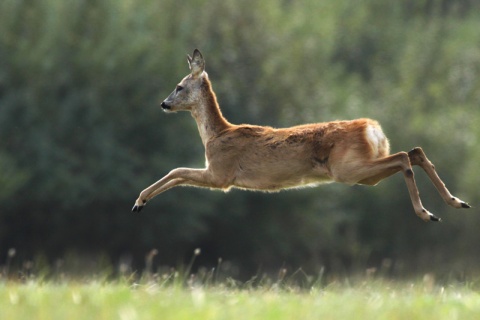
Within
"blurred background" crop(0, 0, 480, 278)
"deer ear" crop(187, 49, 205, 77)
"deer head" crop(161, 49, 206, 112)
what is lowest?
"blurred background" crop(0, 0, 480, 278)

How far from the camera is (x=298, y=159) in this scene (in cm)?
1120

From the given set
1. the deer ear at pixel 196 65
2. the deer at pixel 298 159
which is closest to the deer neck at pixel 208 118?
→ the deer at pixel 298 159

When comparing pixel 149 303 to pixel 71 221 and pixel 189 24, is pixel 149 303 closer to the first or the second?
pixel 71 221

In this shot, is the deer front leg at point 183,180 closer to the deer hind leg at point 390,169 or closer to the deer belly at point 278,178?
the deer belly at point 278,178

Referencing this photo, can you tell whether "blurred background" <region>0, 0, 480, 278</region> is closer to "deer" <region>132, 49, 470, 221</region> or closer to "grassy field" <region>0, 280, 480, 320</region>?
"deer" <region>132, 49, 470, 221</region>

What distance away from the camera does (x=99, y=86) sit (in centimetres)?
3434

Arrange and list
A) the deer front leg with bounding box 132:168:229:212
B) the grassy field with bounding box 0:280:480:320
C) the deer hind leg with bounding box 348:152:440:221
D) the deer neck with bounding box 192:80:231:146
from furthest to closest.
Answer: the deer neck with bounding box 192:80:231:146, the deer front leg with bounding box 132:168:229:212, the deer hind leg with bounding box 348:152:440:221, the grassy field with bounding box 0:280:480:320

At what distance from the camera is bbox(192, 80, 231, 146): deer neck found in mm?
12509

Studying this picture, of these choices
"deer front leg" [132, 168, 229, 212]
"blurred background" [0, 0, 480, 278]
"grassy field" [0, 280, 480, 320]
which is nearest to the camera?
"grassy field" [0, 280, 480, 320]

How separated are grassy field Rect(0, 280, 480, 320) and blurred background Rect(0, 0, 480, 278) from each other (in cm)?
2150

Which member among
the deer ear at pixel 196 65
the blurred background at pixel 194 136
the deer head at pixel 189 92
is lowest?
the blurred background at pixel 194 136

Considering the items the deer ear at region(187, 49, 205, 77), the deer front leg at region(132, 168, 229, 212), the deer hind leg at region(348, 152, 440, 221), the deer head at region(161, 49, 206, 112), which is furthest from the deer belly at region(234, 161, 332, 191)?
the deer ear at region(187, 49, 205, 77)

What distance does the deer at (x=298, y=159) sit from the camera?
429 inches

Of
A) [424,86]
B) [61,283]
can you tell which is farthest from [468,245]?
[61,283]
